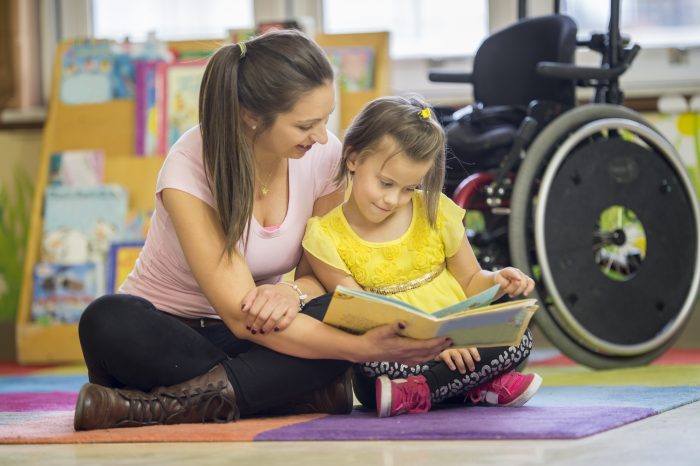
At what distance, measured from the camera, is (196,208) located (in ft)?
5.65

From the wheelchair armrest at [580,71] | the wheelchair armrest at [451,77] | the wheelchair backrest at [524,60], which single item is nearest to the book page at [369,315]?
the wheelchair armrest at [580,71]

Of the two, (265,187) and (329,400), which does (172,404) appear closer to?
(329,400)

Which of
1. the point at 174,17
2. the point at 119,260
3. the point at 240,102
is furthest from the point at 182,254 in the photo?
the point at 174,17

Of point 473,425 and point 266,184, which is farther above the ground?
point 266,184

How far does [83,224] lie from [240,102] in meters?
1.89

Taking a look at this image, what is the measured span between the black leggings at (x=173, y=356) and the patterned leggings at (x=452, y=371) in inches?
3.7

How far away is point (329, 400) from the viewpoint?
5.91ft

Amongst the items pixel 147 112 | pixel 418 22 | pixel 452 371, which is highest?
pixel 418 22

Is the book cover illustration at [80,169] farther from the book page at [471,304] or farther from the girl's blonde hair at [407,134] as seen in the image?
the book page at [471,304]

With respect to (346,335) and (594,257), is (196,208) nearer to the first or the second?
(346,335)

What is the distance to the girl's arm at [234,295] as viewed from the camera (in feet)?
5.45

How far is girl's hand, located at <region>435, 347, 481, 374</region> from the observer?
69.5 inches

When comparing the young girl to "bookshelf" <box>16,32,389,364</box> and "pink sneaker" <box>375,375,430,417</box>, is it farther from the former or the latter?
"bookshelf" <box>16,32,389,364</box>

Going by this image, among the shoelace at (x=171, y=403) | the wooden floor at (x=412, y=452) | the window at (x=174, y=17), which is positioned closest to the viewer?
the wooden floor at (x=412, y=452)
